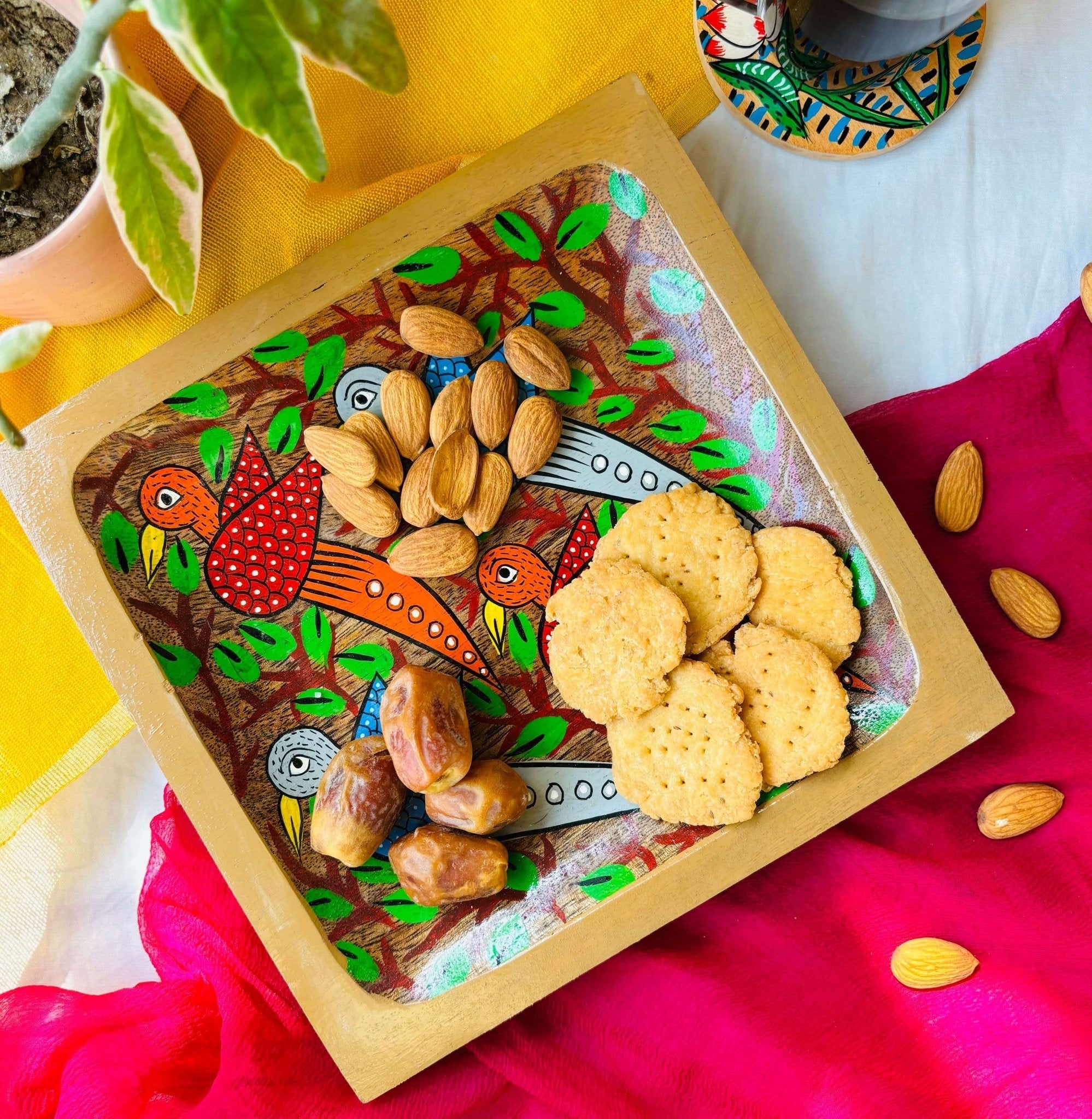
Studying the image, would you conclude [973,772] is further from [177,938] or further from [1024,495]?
[177,938]

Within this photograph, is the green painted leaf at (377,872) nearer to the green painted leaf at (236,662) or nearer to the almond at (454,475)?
the green painted leaf at (236,662)

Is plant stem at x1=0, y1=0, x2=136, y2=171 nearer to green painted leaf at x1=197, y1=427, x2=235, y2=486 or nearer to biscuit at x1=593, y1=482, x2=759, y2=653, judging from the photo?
green painted leaf at x1=197, y1=427, x2=235, y2=486

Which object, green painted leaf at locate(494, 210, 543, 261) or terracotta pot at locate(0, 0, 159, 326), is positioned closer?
terracotta pot at locate(0, 0, 159, 326)

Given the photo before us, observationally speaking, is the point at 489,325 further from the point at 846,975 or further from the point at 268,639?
the point at 846,975

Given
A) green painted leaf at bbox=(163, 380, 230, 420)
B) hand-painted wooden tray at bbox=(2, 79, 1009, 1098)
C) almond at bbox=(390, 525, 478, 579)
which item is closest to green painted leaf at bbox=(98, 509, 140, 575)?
hand-painted wooden tray at bbox=(2, 79, 1009, 1098)

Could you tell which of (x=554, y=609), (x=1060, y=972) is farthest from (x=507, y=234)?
(x=1060, y=972)

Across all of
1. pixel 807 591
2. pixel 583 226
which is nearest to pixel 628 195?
pixel 583 226
